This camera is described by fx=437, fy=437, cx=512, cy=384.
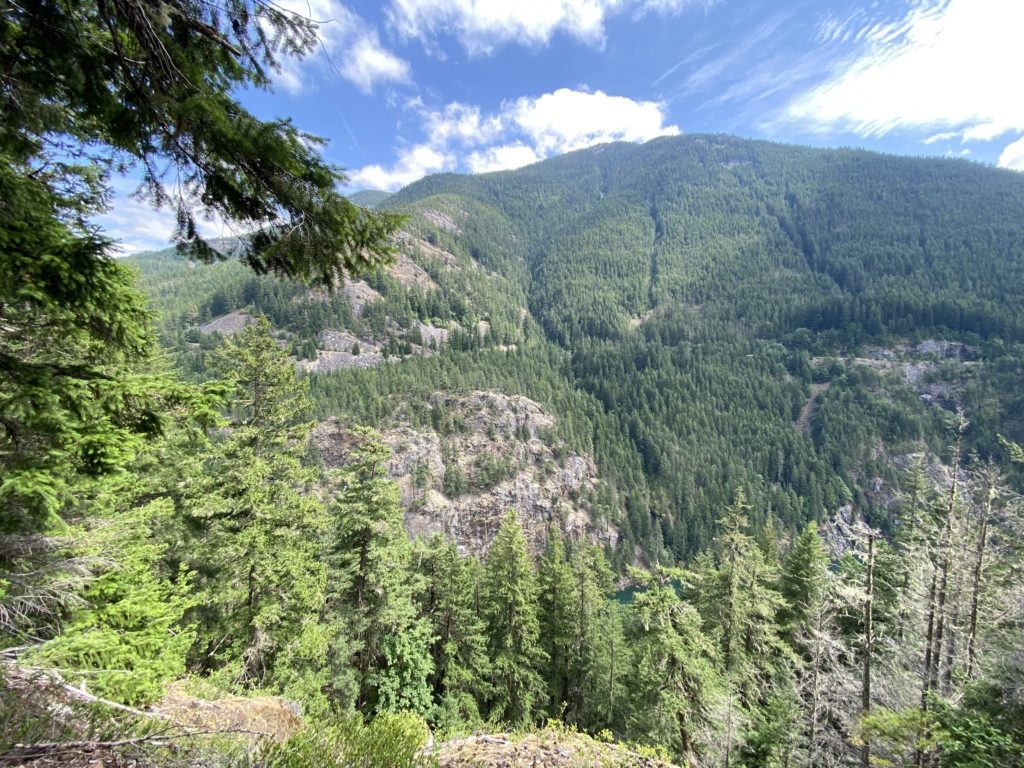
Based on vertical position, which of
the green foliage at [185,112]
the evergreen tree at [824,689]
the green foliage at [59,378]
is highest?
the green foliage at [185,112]

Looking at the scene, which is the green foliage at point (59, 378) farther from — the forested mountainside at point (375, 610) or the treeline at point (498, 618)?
the treeline at point (498, 618)

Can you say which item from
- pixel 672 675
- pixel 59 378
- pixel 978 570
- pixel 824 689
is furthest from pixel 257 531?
pixel 978 570

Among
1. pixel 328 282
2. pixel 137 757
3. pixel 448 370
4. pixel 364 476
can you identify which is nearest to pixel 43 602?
pixel 137 757

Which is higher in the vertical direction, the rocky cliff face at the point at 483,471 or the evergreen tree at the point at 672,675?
the evergreen tree at the point at 672,675

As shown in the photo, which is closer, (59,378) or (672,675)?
(59,378)

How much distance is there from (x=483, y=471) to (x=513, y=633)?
229 feet

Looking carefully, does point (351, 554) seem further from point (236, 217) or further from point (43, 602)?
point (236, 217)

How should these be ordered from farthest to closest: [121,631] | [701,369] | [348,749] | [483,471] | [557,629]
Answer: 1. [701,369]
2. [483,471]
3. [557,629]
4. [121,631]
5. [348,749]

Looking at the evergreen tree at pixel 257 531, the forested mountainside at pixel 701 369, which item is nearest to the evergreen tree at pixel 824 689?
the evergreen tree at pixel 257 531

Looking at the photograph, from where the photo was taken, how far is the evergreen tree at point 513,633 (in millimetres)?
20234

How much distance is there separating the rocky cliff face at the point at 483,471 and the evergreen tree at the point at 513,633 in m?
56.1

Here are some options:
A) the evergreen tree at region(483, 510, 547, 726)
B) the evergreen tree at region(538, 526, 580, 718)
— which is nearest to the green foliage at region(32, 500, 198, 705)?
the evergreen tree at region(483, 510, 547, 726)

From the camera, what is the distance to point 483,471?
9019cm

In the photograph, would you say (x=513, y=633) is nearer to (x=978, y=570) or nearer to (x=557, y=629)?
(x=557, y=629)
